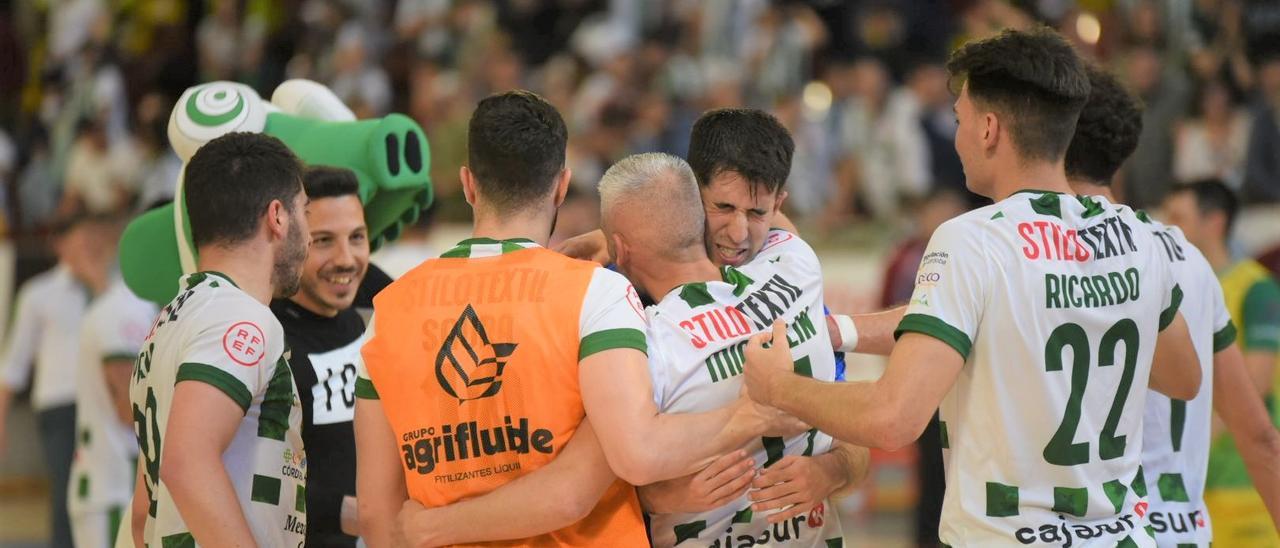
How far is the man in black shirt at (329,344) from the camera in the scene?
4594 mm

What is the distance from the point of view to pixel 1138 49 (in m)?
11.5

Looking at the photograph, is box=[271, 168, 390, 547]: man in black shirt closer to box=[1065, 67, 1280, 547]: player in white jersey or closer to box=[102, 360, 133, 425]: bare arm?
box=[1065, 67, 1280, 547]: player in white jersey

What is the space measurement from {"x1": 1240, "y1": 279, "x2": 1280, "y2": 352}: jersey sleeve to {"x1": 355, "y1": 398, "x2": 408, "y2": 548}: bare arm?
4.08 metres

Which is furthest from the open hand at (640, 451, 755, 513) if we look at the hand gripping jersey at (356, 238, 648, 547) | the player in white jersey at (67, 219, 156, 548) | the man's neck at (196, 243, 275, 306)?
the player in white jersey at (67, 219, 156, 548)

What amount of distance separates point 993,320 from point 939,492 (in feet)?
16.2

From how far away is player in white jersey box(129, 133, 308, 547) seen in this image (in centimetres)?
370

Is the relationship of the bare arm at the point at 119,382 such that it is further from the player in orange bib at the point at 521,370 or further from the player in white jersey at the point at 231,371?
the player in orange bib at the point at 521,370

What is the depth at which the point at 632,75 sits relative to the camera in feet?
45.8

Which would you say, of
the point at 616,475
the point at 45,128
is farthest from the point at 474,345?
the point at 45,128

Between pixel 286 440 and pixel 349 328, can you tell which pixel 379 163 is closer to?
pixel 349 328

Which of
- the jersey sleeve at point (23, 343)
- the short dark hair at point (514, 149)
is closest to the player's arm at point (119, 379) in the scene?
the jersey sleeve at point (23, 343)

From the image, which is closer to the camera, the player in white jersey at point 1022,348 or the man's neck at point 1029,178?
the player in white jersey at point 1022,348

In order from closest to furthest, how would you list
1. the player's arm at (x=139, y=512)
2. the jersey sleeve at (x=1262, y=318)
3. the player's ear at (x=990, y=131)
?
1. the player's ear at (x=990, y=131)
2. the player's arm at (x=139, y=512)
3. the jersey sleeve at (x=1262, y=318)

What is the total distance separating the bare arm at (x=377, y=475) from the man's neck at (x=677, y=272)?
828 mm
